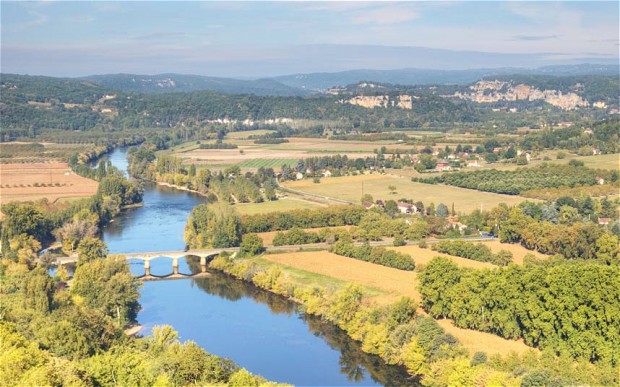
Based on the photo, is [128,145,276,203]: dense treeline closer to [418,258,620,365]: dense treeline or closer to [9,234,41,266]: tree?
[9,234,41,266]: tree

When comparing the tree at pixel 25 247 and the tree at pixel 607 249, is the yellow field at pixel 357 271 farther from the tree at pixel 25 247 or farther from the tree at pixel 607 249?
the tree at pixel 25 247

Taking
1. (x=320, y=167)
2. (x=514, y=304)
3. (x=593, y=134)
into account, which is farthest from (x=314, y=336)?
(x=593, y=134)

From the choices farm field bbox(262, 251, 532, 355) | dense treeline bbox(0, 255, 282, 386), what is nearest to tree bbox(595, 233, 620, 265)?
farm field bbox(262, 251, 532, 355)

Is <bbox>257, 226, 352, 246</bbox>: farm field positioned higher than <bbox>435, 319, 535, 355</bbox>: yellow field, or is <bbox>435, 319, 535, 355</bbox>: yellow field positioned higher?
<bbox>257, 226, 352, 246</bbox>: farm field

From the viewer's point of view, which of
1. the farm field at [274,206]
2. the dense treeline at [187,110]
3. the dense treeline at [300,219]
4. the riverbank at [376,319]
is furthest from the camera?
the dense treeline at [187,110]

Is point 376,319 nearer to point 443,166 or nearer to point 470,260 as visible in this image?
point 470,260

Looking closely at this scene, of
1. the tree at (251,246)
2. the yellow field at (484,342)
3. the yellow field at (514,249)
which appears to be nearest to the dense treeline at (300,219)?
the tree at (251,246)

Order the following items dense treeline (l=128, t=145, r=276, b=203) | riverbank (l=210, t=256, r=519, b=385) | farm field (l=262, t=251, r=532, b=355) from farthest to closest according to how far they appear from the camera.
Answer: dense treeline (l=128, t=145, r=276, b=203) → farm field (l=262, t=251, r=532, b=355) → riverbank (l=210, t=256, r=519, b=385)
